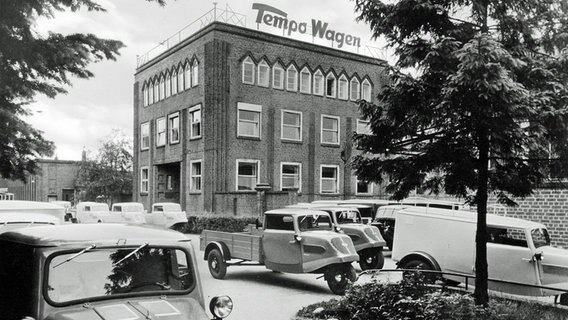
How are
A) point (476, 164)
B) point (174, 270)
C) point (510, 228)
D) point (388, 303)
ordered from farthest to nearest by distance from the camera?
point (510, 228) < point (476, 164) < point (388, 303) < point (174, 270)

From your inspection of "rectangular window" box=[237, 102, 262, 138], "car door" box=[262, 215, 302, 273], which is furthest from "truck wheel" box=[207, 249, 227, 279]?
"rectangular window" box=[237, 102, 262, 138]

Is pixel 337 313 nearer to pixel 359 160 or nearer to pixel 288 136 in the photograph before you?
pixel 359 160

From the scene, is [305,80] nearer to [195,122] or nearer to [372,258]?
[195,122]

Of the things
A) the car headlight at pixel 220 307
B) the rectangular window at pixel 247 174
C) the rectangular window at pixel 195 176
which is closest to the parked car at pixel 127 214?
the rectangular window at pixel 195 176

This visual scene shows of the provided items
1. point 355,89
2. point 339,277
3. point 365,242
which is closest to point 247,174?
point 355,89

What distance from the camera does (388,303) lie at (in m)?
6.09

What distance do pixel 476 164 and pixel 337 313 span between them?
2807 millimetres

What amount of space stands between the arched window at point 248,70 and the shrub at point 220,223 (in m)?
8.10

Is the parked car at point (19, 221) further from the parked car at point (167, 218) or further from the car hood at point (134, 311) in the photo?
the parked car at point (167, 218)

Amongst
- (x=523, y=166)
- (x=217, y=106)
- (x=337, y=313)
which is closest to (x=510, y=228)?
(x=523, y=166)

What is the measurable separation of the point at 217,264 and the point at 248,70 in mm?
17443

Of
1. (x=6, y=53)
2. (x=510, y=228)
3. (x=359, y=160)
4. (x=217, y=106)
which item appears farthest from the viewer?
(x=217, y=106)

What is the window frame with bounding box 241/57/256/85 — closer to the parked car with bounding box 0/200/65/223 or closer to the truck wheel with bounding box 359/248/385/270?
the truck wheel with bounding box 359/248/385/270

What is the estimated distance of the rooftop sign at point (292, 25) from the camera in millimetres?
28047
